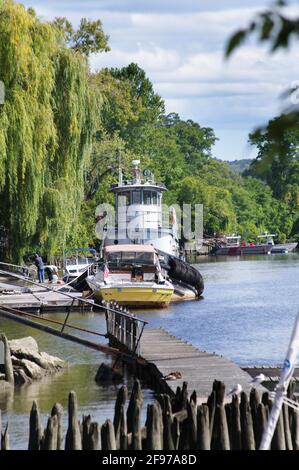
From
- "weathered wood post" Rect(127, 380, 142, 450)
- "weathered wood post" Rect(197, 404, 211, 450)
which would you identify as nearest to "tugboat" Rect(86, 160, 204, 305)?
"weathered wood post" Rect(127, 380, 142, 450)

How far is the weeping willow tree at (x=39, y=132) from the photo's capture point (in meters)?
35.7

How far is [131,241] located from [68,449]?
45.1 m

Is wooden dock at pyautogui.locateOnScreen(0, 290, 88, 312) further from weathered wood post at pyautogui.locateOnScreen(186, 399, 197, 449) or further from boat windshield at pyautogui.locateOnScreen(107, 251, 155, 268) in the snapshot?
weathered wood post at pyautogui.locateOnScreen(186, 399, 197, 449)

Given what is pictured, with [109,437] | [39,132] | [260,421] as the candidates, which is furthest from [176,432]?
[39,132]

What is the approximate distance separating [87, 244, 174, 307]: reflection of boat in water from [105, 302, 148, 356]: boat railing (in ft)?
53.1

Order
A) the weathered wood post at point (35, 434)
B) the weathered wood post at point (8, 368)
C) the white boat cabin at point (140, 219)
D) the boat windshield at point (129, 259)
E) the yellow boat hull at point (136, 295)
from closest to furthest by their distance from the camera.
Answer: the weathered wood post at point (35, 434)
the weathered wood post at point (8, 368)
the yellow boat hull at point (136, 295)
the boat windshield at point (129, 259)
the white boat cabin at point (140, 219)

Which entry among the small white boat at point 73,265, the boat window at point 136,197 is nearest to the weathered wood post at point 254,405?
the small white boat at point 73,265

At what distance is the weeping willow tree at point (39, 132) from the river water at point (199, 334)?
359cm

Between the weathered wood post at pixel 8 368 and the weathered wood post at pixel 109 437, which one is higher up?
the weathered wood post at pixel 109 437

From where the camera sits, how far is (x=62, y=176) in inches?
1655

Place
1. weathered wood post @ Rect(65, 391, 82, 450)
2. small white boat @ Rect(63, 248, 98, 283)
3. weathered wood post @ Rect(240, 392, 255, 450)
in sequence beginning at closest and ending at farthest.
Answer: weathered wood post @ Rect(65, 391, 82, 450)
weathered wood post @ Rect(240, 392, 255, 450)
small white boat @ Rect(63, 248, 98, 283)

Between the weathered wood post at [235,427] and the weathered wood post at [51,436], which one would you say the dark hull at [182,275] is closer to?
the weathered wood post at [235,427]

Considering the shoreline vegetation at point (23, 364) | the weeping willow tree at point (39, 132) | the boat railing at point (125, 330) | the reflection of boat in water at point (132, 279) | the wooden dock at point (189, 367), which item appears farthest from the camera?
the reflection of boat in water at point (132, 279)

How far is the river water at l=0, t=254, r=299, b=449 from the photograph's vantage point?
22.0 meters
